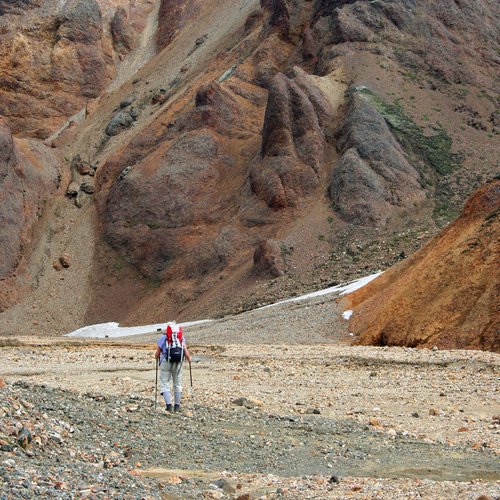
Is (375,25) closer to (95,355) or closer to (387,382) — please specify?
(95,355)

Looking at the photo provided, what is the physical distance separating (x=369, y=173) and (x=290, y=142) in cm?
545

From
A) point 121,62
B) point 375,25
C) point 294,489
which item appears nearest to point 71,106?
point 121,62

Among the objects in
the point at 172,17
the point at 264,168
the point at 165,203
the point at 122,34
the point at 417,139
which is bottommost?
the point at 165,203

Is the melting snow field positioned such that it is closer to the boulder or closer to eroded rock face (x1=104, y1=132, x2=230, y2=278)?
eroded rock face (x1=104, y1=132, x2=230, y2=278)

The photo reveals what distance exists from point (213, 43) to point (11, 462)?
229 feet

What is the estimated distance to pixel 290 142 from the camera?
184 feet

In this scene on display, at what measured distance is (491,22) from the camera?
66.1m

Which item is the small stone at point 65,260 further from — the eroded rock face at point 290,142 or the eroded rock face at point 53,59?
the eroded rock face at point 53,59

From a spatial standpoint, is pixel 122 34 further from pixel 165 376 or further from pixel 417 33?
pixel 165 376

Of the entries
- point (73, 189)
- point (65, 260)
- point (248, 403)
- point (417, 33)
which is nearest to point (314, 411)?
point (248, 403)

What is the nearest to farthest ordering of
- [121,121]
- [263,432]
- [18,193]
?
[263,432], [18,193], [121,121]

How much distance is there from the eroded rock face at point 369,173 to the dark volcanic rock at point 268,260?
4780mm

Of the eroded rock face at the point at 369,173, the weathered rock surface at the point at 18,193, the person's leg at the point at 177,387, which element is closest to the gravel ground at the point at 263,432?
the person's leg at the point at 177,387

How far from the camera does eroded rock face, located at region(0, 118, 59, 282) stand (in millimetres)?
60625
